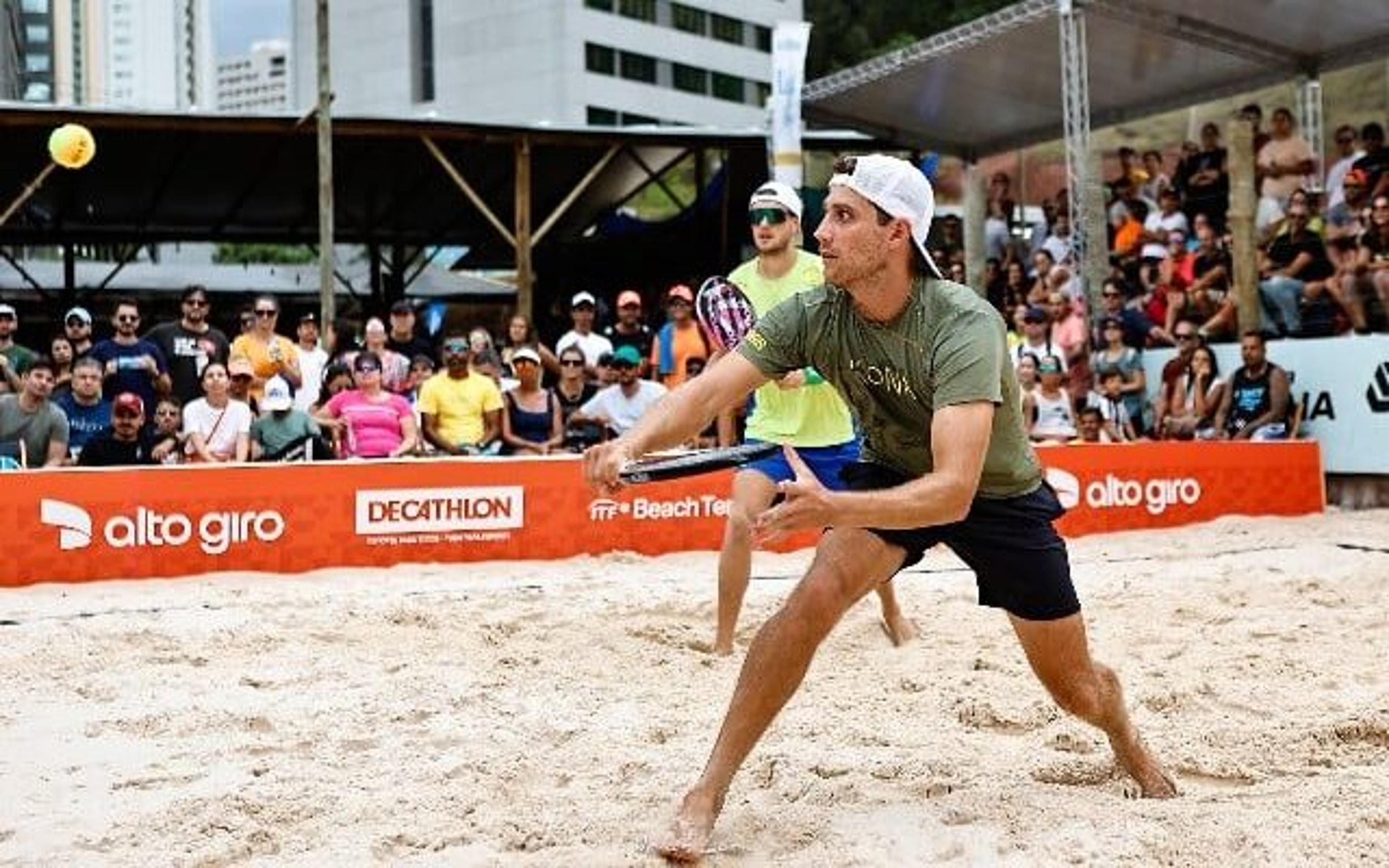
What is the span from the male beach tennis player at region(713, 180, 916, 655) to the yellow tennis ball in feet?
31.0

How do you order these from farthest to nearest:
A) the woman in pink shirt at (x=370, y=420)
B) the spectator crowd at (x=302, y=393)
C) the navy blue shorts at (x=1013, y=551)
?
the woman in pink shirt at (x=370, y=420) < the spectator crowd at (x=302, y=393) < the navy blue shorts at (x=1013, y=551)

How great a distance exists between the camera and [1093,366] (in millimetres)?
12812

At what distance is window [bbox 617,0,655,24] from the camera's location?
5494cm

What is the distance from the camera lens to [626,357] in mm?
10742

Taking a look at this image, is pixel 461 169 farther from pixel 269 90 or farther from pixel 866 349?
pixel 269 90

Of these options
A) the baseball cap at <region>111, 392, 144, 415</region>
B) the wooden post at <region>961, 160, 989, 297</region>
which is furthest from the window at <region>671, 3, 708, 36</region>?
the baseball cap at <region>111, 392, 144, 415</region>

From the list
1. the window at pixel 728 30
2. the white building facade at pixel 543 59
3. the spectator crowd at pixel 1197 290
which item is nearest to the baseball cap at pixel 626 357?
the spectator crowd at pixel 1197 290

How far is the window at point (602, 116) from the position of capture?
52469mm

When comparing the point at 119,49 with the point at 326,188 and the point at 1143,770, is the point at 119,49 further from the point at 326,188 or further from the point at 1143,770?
the point at 1143,770

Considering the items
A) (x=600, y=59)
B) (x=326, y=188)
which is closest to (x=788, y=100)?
(x=326, y=188)

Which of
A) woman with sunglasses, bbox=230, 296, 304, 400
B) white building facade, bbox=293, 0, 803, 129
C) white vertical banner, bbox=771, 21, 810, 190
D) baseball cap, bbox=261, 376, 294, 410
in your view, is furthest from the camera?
white building facade, bbox=293, 0, 803, 129

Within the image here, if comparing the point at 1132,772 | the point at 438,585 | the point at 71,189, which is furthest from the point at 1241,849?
the point at 71,189

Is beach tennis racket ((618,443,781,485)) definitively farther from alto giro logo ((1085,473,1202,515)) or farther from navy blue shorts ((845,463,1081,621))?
alto giro logo ((1085,473,1202,515))

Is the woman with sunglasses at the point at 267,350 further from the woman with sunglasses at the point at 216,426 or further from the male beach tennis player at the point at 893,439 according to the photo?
the male beach tennis player at the point at 893,439
